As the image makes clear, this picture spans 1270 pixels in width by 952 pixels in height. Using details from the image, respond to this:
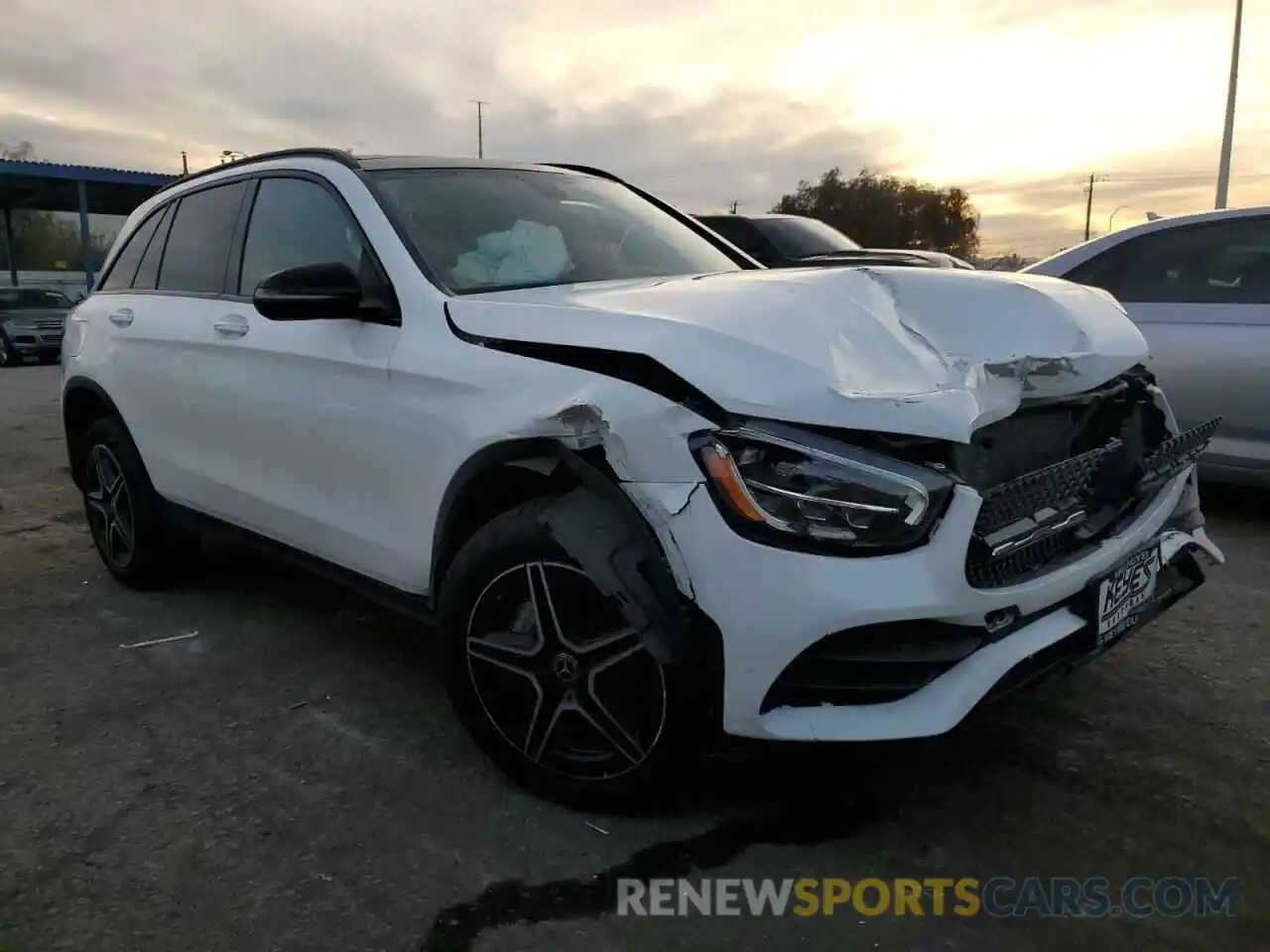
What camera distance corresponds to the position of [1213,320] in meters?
5.17

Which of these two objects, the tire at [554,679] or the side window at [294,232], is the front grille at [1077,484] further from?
the side window at [294,232]

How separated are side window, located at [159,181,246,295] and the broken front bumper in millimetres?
2579

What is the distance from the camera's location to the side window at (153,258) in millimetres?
4406

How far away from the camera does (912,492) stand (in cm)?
207

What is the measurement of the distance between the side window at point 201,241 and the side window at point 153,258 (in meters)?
0.05

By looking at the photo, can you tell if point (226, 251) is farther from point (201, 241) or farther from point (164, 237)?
point (164, 237)

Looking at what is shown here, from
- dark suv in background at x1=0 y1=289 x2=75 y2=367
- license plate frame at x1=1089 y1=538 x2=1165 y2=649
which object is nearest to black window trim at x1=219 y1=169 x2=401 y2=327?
license plate frame at x1=1089 y1=538 x2=1165 y2=649

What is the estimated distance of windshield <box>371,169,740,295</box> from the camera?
3109mm

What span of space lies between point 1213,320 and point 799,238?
4.61 metres

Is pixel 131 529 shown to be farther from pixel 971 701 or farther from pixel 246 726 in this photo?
pixel 971 701

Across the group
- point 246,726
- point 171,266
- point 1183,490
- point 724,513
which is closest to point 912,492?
point 724,513

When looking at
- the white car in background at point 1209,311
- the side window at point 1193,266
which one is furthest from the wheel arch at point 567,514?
the side window at point 1193,266

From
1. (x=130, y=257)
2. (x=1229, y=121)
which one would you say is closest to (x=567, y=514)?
(x=130, y=257)

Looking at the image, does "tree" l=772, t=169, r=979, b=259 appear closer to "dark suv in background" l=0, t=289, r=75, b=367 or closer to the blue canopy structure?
the blue canopy structure
